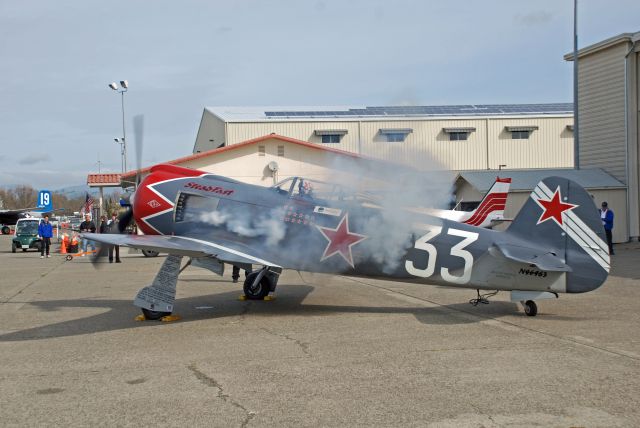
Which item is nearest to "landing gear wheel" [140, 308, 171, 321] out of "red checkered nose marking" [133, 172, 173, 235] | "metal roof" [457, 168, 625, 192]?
"red checkered nose marking" [133, 172, 173, 235]

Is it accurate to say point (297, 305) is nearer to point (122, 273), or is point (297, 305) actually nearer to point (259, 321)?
point (259, 321)

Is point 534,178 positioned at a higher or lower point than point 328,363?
higher

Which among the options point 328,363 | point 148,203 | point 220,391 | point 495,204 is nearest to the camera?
point 220,391

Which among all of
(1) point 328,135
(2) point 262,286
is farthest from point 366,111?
(2) point 262,286

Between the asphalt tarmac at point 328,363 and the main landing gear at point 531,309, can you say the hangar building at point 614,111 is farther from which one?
the main landing gear at point 531,309

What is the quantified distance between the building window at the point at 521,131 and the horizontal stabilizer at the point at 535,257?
30.9 metres

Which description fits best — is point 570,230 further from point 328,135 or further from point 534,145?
point 534,145

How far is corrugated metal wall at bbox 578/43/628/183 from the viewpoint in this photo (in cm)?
2552

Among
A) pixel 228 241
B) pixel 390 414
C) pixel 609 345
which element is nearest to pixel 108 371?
pixel 390 414

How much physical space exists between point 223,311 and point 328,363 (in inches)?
178

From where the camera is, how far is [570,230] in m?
9.12

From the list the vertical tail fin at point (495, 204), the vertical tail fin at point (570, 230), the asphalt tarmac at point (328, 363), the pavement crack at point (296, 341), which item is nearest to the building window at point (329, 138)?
the vertical tail fin at point (495, 204)

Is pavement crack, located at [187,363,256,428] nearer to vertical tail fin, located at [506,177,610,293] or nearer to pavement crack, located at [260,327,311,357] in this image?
pavement crack, located at [260,327,311,357]

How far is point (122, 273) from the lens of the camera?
19125mm
